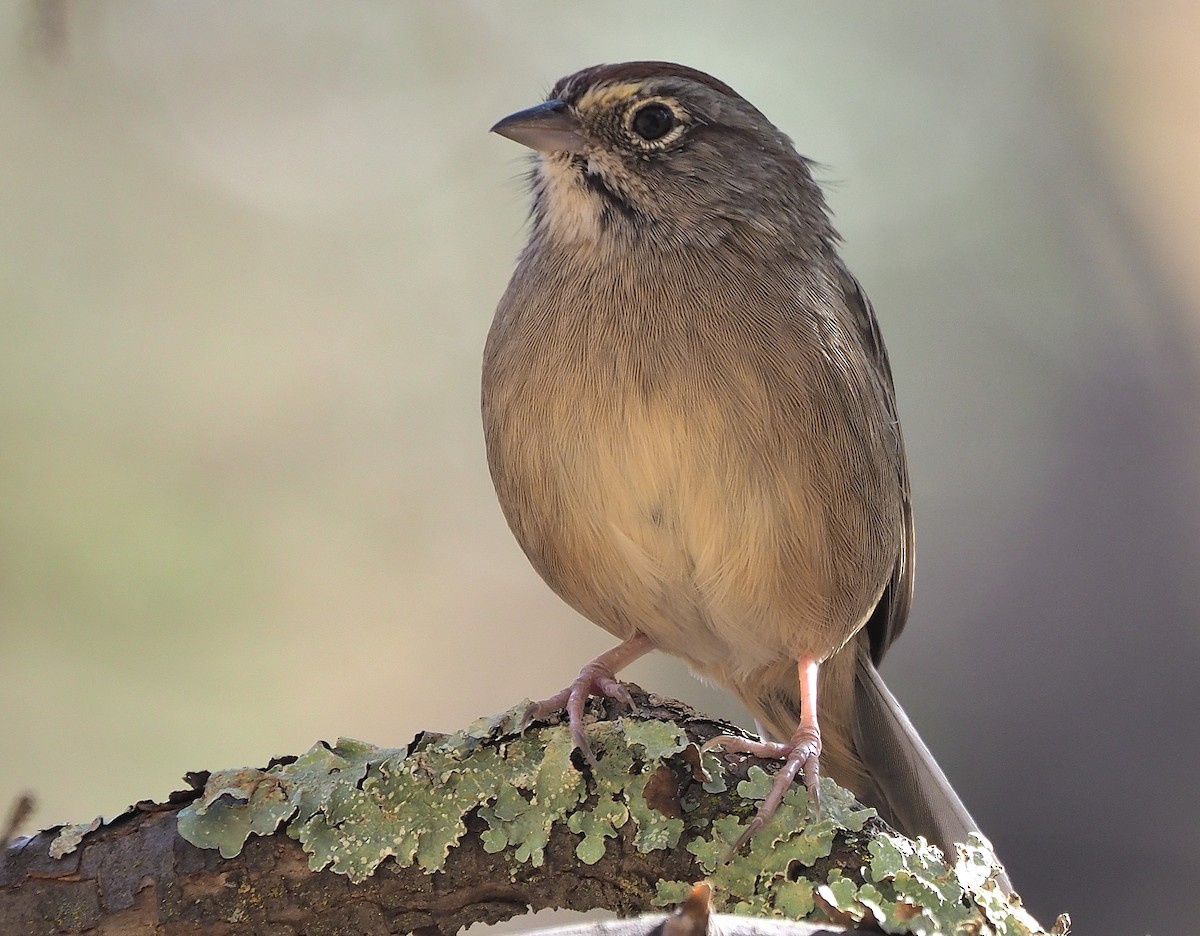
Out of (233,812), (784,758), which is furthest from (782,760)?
(233,812)

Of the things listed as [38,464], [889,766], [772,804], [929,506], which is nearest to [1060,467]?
[929,506]

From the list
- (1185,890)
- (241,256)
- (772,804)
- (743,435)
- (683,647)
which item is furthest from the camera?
(241,256)

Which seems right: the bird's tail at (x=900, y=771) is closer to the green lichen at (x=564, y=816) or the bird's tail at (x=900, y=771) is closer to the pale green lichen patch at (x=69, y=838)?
the green lichen at (x=564, y=816)

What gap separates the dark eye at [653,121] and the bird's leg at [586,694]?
4.16 feet

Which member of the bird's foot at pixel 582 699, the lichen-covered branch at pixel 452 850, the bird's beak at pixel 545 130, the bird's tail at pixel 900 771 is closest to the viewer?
the lichen-covered branch at pixel 452 850

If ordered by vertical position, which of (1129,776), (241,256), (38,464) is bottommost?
(1129,776)

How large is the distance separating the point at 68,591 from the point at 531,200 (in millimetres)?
2160

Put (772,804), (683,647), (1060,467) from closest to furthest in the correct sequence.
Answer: (772,804)
(683,647)
(1060,467)

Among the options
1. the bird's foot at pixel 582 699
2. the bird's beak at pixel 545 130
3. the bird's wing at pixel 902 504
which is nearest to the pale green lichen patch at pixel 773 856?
the bird's foot at pixel 582 699

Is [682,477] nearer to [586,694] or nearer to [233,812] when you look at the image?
[586,694]

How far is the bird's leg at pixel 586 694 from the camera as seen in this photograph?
7.04ft

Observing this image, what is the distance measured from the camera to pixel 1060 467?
4.55 meters

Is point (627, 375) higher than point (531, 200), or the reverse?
point (531, 200)

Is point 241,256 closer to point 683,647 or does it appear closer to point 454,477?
point 454,477
